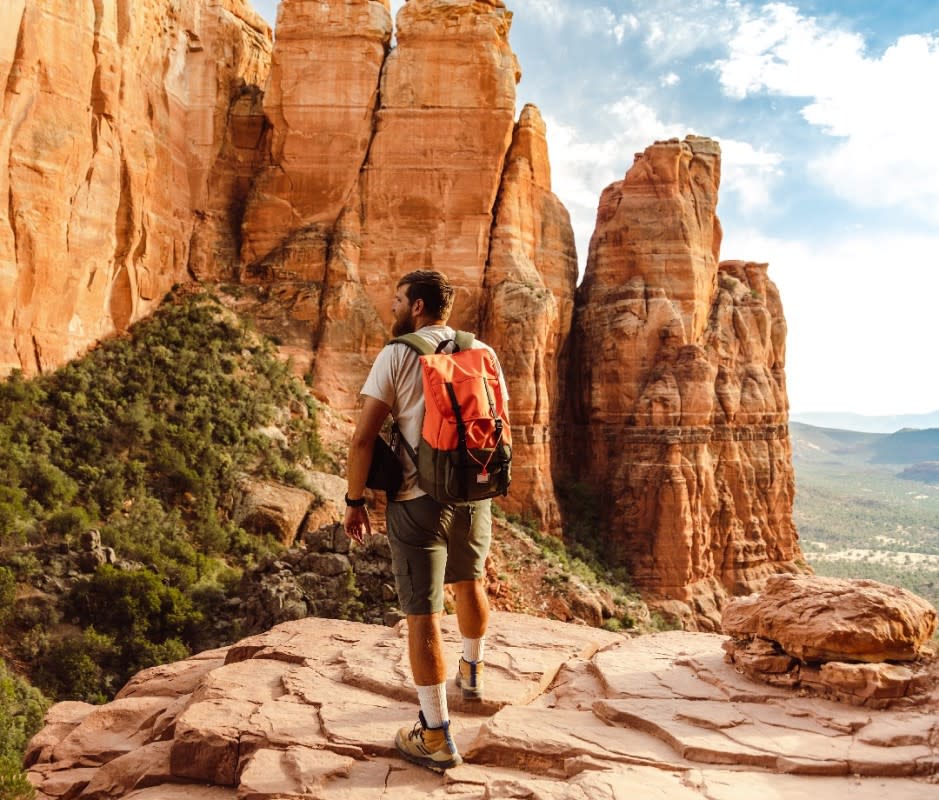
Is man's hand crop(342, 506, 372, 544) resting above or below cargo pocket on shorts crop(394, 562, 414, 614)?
above

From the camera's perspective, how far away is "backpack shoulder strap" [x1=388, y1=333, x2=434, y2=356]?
3.83 meters

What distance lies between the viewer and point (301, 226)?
72.6 feet

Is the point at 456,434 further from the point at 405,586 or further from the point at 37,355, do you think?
the point at 37,355

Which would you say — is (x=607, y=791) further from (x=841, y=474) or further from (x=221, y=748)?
(x=841, y=474)

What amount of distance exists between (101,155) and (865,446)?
19731 centimetres

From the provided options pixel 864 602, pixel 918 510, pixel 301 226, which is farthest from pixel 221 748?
pixel 918 510

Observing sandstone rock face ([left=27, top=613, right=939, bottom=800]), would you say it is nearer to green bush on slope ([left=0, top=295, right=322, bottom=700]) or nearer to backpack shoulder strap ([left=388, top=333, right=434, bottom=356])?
backpack shoulder strap ([left=388, top=333, right=434, bottom=356])

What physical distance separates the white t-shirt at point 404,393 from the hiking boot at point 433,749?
1180 mm

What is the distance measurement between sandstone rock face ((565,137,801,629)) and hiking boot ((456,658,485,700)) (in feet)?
71.3

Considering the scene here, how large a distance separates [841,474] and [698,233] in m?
118

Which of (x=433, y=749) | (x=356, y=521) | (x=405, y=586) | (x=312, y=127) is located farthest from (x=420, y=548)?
(x=312, y=127)

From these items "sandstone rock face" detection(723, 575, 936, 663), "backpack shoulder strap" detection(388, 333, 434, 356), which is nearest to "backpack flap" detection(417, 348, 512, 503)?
"backpack shoulder strap" detection(388, 333, 434, 356)

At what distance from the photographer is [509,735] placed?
3859 millimetres

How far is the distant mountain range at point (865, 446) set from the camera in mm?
166150
